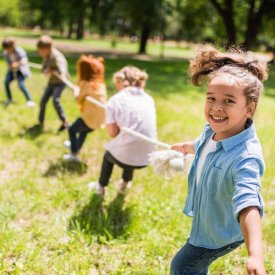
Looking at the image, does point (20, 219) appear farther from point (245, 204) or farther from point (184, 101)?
point (184, 101)

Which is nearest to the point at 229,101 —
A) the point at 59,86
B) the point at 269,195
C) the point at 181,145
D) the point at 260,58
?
the point at 260,58

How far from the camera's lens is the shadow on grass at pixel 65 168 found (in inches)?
218

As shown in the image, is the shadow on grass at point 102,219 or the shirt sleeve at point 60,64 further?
the shirt sleeve at point 60,64

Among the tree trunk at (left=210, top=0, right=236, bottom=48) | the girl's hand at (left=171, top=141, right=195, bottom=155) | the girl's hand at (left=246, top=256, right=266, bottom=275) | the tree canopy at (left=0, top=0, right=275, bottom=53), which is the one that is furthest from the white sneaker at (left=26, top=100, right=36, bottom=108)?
the tree trunk at (left=210, top=0, right=236, bottom=48)

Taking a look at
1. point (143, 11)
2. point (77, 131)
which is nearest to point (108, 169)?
point (77, 131)

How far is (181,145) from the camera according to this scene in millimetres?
3082

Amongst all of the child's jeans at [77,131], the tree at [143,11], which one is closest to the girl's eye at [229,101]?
the child's jeans at [77,131]

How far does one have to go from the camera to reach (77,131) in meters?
5.77

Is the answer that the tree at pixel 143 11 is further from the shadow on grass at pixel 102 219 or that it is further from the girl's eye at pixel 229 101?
the girl's eye at pixel 229 101

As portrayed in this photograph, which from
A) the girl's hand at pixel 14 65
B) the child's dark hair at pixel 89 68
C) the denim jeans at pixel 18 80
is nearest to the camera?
the child's dark hair at pixel 89 68

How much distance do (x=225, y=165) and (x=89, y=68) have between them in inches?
140

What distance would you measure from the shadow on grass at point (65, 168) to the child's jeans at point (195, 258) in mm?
3095

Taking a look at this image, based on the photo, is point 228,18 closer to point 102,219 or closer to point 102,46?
point 102,219

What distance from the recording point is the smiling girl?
1.99m
